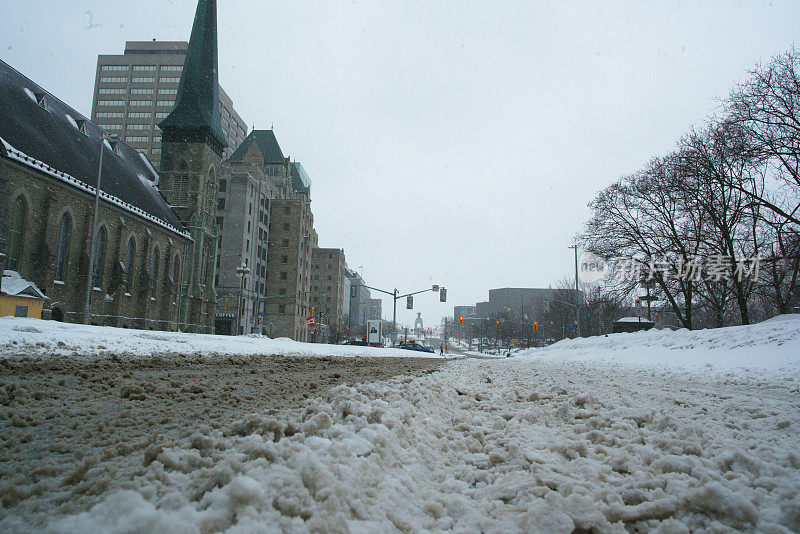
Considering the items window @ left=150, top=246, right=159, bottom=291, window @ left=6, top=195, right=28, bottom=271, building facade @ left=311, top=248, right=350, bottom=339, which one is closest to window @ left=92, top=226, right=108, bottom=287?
window @ left=6, top=195, right=28, bottom=271

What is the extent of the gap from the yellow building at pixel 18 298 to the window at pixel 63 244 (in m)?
3.59

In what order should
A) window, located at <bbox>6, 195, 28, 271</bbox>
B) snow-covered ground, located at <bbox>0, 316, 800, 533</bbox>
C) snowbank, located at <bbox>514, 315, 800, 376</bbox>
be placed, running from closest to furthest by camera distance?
snow-covered ground, located at <bbox>0, 316, 800, 533</bbox> → snowbank, located at <bbox>514, 315, 800, 376</bbox> → window, located at <bbox>6, 195, 28, 271</bbox>

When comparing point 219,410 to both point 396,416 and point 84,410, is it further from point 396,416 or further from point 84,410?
point 396,416

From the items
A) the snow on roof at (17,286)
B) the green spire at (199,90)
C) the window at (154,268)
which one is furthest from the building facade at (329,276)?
the snow on roof at (17,286)

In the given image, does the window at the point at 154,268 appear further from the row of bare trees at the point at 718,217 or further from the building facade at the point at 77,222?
the row of bare trees at the point at 718,217

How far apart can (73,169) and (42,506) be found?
38770 mm

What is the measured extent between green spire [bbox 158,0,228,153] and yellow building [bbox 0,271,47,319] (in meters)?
28.7

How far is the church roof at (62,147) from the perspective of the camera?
29.1m

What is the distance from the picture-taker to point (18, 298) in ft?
68.1

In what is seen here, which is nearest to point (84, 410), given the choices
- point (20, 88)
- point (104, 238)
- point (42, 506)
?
point (42, 506)

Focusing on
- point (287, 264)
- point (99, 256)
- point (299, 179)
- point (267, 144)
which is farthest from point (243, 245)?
point (299, 179)

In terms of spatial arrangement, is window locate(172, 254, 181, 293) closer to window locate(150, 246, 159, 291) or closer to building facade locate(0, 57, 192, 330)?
building facade locate(0, 57, 192, 330)

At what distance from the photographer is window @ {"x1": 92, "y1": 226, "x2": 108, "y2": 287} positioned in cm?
3266

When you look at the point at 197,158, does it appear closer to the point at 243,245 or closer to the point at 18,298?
the point at 243,245
